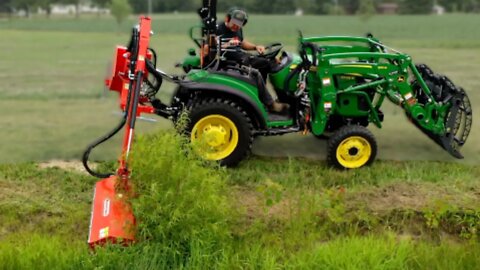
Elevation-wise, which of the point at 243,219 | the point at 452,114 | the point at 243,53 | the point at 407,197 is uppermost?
the point at 243,53

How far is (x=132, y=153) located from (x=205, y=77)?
73.0 inches

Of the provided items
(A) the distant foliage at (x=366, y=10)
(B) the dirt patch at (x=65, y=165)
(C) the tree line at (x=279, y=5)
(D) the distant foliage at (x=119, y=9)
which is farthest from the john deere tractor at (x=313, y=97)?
(A) the distant foliage at (x=366, y=10)

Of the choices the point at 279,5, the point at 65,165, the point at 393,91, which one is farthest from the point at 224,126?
the point at 279,5

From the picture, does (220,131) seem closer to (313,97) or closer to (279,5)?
(313,97)

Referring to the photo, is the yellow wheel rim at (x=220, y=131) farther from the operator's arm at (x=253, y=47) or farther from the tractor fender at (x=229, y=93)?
the operator's arm at (x=253, y=47)

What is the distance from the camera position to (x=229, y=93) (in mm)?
5070

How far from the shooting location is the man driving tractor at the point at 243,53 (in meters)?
5.36

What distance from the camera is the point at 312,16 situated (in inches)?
1161

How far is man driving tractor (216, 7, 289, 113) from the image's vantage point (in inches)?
211

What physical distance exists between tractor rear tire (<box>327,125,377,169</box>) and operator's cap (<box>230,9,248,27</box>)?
52.2 inches

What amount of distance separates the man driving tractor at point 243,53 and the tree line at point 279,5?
13884 millimetres

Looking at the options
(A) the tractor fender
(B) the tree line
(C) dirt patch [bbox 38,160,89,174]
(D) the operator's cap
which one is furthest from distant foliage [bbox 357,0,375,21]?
(C) dirt patch [bbox 38,160,89,174]

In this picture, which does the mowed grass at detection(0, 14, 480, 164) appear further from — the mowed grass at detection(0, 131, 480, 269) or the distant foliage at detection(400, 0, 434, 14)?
the distant foliage at detection(400, 0, 434, 14)

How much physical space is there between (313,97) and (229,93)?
0.78 m
